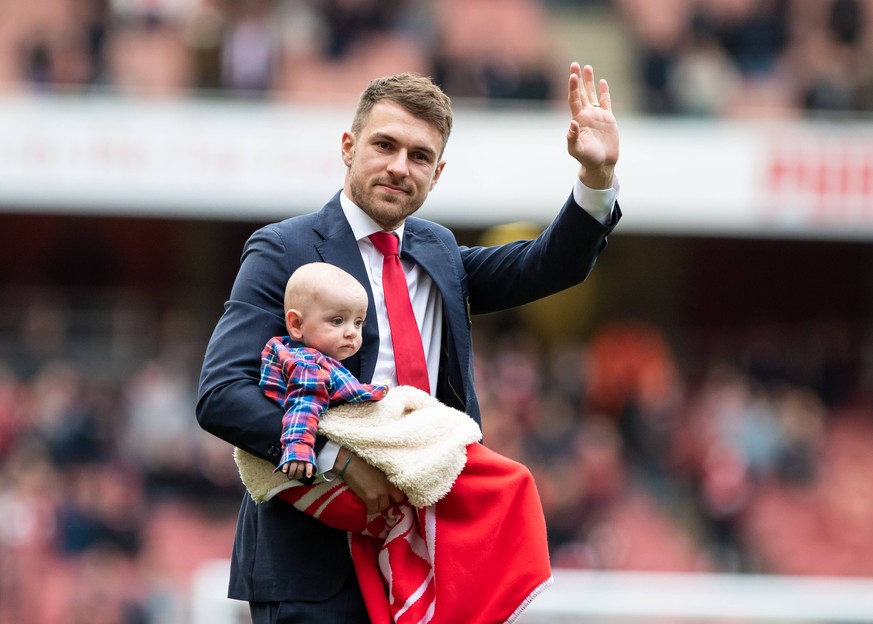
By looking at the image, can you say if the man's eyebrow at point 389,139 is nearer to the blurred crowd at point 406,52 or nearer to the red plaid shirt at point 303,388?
the red plaid shirt at point 303,388

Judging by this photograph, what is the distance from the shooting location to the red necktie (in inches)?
151

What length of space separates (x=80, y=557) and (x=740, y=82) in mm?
8377

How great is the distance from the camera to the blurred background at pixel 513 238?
12.6 m

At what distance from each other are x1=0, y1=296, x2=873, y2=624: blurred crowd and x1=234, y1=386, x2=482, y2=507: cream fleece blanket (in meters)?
7.14

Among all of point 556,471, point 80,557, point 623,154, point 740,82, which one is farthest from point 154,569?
point 740,82

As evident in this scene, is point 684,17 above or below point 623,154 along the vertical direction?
above

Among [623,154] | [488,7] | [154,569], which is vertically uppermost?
[488,7]

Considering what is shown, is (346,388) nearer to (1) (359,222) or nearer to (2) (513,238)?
(1) (359,222)

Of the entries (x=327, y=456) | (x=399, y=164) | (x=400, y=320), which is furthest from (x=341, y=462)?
(x=399, y=164)

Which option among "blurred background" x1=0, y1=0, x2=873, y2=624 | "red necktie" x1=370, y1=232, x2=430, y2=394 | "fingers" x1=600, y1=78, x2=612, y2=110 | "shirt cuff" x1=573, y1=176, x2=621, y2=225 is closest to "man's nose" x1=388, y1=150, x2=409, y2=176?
"red necktie" x1=370, y1=232, x2=430, y2=394

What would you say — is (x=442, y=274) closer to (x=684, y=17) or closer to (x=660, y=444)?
(x=660, y=444)

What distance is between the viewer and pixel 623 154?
15.0 meters

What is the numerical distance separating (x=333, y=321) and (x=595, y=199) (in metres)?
0.74

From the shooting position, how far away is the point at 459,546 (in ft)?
12.0
